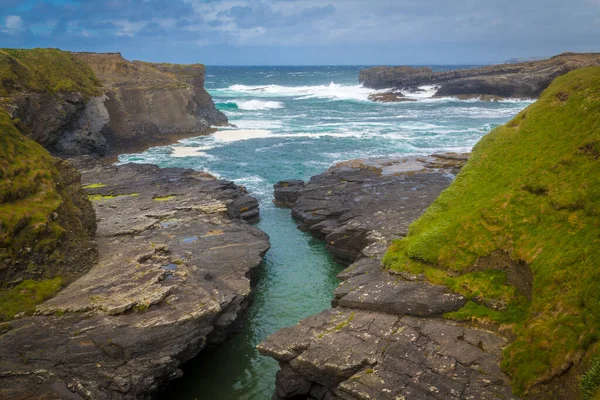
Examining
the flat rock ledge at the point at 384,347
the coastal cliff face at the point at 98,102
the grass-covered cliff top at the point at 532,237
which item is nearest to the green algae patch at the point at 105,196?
the coastal cliff face at the point at 98,102

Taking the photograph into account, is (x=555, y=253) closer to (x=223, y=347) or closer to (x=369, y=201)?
(x=223, y=347)

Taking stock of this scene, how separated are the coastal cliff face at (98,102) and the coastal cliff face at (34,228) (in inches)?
181

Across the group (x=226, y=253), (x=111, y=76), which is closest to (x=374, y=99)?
(x=111, y=76)

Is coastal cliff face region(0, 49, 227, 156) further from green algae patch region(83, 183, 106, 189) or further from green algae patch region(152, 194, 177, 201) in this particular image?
green algae patch region(152, 194, 177, 201)

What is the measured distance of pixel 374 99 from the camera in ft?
400

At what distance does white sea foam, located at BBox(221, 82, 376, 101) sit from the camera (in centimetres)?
13862

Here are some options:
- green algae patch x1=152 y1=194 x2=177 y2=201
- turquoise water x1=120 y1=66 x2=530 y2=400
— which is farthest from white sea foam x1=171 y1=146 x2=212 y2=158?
green algae patch x1=152 y1=194 x2=177 y2=201

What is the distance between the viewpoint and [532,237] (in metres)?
17.1

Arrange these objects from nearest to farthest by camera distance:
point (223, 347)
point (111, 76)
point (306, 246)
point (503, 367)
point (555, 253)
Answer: point (503, 367)
point (555, 253)
point (223, 347)
point (306, 246)
point (111, 76)

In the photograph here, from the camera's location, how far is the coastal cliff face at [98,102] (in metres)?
42.8

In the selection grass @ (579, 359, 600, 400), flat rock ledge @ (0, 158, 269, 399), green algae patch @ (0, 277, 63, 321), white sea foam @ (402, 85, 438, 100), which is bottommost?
flat rock ledge @ (0, 158, 269, 399)

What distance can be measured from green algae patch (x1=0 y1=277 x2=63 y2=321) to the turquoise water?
5962 mm

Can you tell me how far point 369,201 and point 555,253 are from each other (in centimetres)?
1814

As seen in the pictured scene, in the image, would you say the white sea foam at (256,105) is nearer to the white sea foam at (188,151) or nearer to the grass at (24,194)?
the white sea foam at (188,151)
